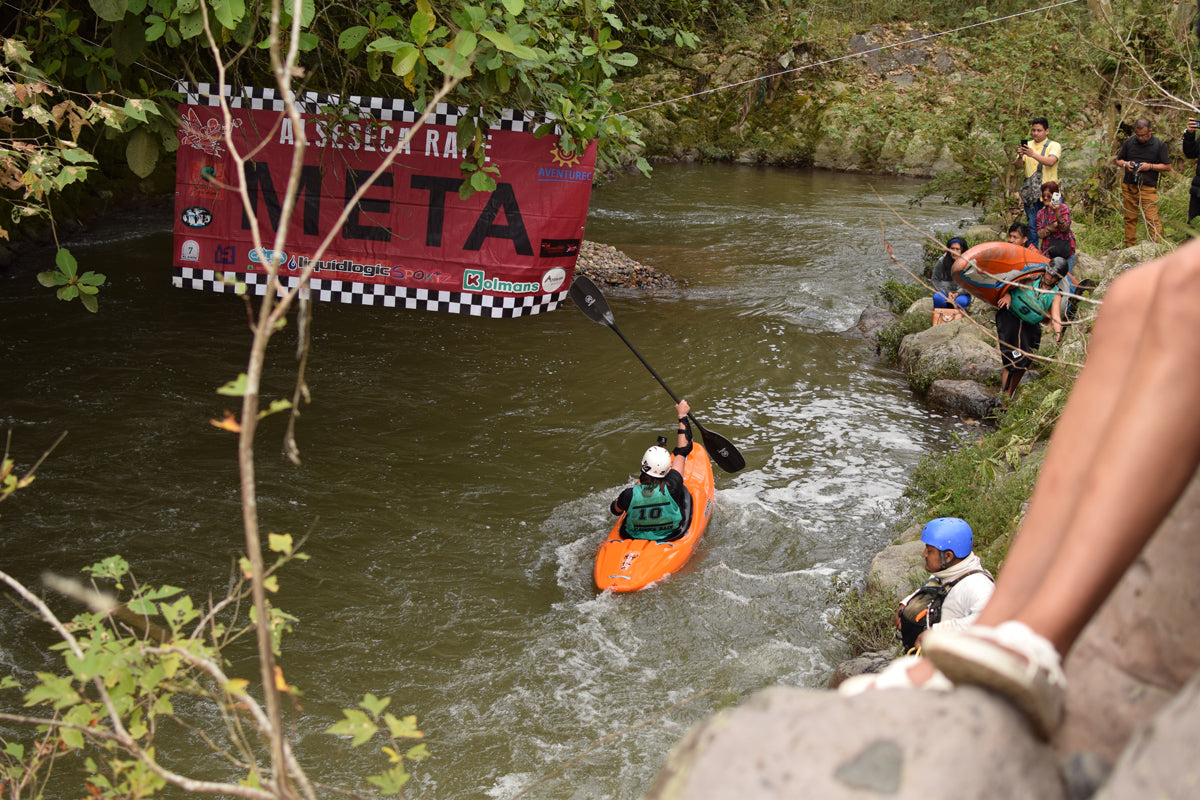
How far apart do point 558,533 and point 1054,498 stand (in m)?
5.13

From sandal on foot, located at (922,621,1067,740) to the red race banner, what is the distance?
502 cm

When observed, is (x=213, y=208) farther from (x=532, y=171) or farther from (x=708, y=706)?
(x=708, y=706)

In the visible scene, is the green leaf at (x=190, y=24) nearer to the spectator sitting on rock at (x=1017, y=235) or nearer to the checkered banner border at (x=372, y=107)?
the checkered banner border at (x=372, y=107)

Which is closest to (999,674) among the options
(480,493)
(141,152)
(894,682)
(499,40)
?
(894,682)

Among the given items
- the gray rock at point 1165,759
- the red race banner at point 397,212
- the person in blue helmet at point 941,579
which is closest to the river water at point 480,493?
the person in blue helmet at point 941,579

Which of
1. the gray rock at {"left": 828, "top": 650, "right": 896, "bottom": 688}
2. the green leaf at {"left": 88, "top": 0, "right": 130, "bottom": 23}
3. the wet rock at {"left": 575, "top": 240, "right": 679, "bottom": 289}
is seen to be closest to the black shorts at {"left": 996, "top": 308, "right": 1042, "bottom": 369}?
the gray rock at {"left": 828, "top": 650, "right": 896, "bottom": 688}

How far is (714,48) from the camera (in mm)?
21172

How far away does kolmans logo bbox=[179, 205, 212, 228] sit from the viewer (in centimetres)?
571

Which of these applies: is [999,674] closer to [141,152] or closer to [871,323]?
[141,152]

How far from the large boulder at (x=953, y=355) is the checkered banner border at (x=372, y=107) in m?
4.70

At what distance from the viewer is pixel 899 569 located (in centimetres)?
521

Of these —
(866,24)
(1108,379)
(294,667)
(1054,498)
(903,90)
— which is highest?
(866,24)

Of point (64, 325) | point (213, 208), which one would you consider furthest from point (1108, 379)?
point (64, 325)

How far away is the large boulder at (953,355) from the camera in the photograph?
8.52 m
